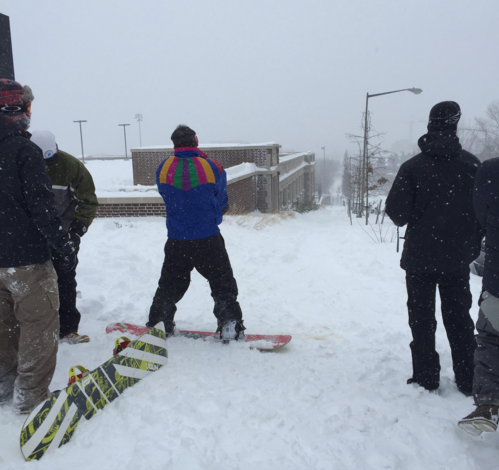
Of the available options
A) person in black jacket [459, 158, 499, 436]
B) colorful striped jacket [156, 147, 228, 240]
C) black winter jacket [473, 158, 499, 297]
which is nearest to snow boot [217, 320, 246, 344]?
colorful striped jacket [156, 147, 228, 240]

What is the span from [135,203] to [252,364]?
26.1 feet

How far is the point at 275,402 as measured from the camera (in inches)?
110

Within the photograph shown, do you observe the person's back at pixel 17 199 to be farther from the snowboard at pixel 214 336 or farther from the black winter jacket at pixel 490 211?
the black winter jacket at pixel 490 211

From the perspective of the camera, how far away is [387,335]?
4.19m

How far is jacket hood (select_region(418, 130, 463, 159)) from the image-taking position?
107 inches

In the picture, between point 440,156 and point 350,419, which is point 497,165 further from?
point 350,419

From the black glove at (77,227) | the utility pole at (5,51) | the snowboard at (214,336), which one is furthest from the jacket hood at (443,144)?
the utility pole at (5,51)

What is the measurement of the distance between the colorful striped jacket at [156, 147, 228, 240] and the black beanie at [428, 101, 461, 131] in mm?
1818

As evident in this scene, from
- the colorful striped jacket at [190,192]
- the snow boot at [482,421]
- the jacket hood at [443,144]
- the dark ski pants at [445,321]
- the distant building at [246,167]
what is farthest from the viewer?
the distant building at [246,167]

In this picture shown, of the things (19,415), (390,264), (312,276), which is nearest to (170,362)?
(19,415)

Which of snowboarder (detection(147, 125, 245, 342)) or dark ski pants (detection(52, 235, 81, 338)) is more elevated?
snowboarder (detection(147, 125, 245, 342))

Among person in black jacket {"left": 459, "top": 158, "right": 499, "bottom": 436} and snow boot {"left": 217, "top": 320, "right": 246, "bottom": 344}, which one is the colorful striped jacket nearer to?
snow boot {"left": 217, "top": 320, "right": 246, "bottom": 344}

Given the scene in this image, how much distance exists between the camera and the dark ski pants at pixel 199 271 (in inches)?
143

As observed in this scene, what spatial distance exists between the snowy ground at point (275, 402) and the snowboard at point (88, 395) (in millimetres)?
62
